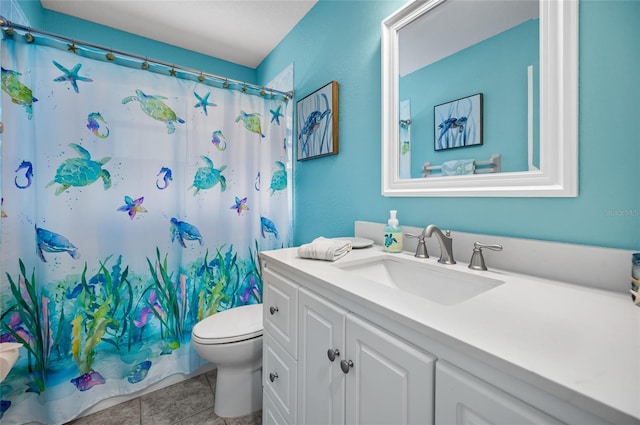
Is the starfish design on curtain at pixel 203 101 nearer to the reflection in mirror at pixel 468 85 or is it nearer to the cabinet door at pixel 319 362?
the reflection in mirror at pixel 468 85

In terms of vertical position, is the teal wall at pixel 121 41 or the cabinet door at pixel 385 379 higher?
the teal wall at pixel 121 41

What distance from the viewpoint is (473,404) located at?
0.46 meters

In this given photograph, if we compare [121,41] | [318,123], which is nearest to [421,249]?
[318,123]

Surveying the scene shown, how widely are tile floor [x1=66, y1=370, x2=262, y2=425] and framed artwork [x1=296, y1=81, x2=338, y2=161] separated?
5.12 feet

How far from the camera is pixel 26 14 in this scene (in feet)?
5.31

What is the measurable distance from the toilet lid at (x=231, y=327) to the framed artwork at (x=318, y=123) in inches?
41.7

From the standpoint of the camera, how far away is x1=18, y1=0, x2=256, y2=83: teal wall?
188cm

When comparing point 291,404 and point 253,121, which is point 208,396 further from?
point 253,121

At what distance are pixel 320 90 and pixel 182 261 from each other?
4.52 feet

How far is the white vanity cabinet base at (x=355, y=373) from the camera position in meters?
0.56

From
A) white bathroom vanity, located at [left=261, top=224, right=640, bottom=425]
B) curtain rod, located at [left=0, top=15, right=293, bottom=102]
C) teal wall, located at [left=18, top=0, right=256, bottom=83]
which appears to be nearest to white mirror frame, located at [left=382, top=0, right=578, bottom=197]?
white bathroom vanity, located at [left=261, top=224, right=640, bottom=425]

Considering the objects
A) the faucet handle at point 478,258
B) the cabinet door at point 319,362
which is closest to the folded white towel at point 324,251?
the cabinet door at point 319,362

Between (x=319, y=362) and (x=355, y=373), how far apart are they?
168 millimetres

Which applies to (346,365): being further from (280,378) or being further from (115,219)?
(115,219)
